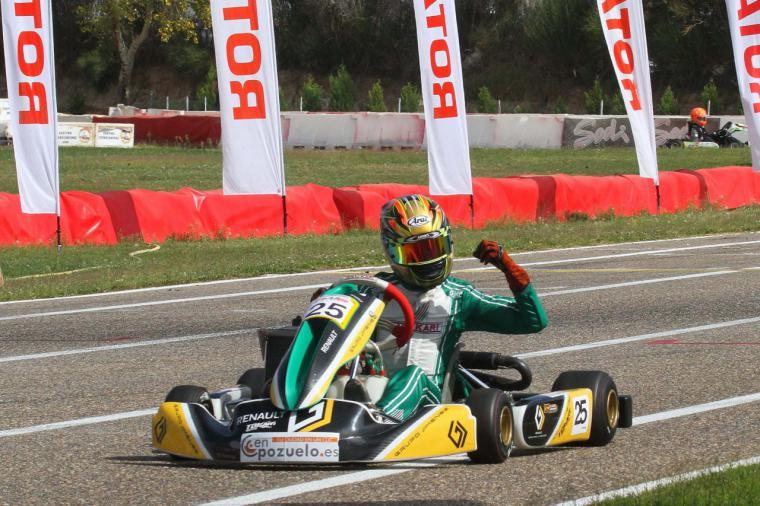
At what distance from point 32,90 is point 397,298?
1099 centimetres

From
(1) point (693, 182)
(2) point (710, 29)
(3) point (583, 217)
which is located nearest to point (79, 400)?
(3) point (583, 217)

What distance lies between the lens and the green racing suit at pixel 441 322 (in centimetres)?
626

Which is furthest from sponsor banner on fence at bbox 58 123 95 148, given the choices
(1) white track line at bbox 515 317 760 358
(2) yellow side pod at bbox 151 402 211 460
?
(2) yellow side pod at bbox 151 402 211 460

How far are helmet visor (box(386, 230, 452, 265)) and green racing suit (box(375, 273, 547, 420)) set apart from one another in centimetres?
17

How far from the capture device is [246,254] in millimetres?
16156

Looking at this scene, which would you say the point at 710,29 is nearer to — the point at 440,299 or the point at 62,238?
the point at 62,238

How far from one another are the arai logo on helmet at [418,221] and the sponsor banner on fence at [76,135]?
109ft

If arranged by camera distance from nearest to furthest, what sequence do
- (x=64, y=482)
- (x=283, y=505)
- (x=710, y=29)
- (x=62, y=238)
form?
(x=283, y=505) → (x=64, y=482) → (x=62, y=238) → (x=710, y=29)

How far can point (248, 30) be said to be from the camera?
17.3m

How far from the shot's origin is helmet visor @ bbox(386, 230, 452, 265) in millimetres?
6453

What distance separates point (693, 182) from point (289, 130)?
18693mm

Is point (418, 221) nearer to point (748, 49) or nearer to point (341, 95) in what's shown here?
point (748, 49)

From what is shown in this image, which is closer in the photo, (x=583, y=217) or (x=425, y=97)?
(x=425, y=97)

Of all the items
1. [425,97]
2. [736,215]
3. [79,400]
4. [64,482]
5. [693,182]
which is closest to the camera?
[64,482]
